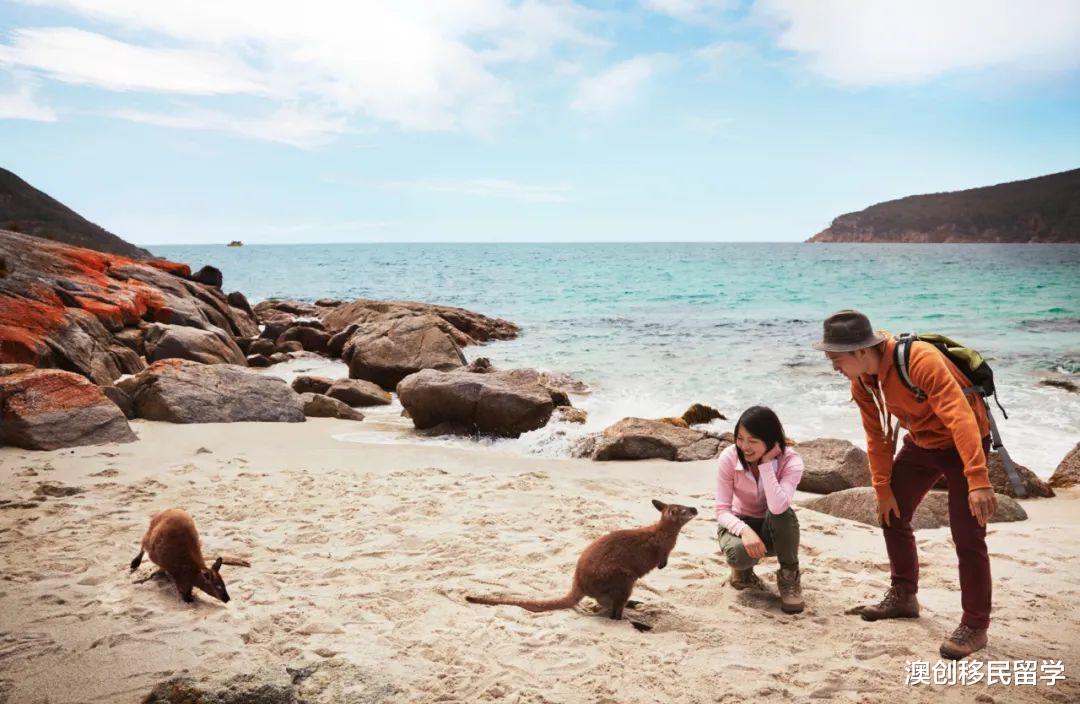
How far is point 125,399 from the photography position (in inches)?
342

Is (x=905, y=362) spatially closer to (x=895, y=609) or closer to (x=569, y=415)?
(x=895, y=609)

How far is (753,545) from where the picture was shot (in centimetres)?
407

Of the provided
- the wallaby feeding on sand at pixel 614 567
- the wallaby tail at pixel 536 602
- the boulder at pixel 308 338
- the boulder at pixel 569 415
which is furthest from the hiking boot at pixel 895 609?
the boulder at pixel 308 338

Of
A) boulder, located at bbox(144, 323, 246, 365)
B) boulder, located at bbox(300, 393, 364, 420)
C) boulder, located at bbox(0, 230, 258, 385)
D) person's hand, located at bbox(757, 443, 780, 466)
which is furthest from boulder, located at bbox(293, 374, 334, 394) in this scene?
person's hand, located at bbox(757, 443, 780, 466)

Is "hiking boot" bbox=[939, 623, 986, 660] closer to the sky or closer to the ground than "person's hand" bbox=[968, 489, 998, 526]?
closer to the ground

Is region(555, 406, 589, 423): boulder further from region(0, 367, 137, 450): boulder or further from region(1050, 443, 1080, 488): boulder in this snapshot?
region(1050, 443, 1080, 488): boulder

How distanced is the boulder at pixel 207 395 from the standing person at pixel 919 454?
7.49m

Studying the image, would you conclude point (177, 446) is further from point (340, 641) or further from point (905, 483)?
point (905, 483)

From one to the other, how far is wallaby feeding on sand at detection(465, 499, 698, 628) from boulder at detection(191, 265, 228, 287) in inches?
806

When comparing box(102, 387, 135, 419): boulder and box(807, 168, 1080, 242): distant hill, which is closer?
box(102, 387, 135, 419): boulder

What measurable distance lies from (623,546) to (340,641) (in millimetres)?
1598

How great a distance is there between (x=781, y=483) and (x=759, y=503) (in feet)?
0.80

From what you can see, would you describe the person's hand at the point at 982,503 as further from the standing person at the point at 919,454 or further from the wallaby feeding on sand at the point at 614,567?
the wallaby feeding on sand at the point at 614,567

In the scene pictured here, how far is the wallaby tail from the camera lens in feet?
13.2
